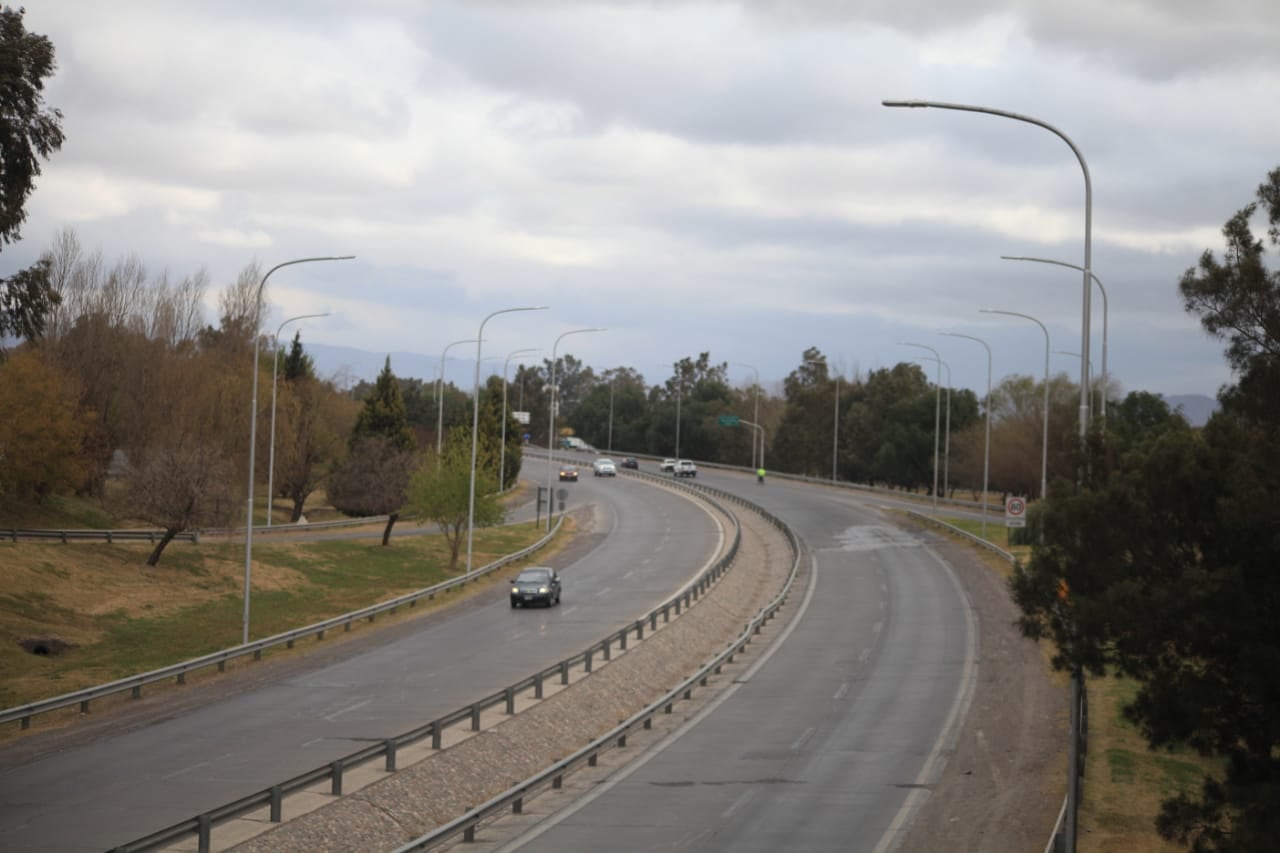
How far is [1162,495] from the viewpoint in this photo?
17.1 m

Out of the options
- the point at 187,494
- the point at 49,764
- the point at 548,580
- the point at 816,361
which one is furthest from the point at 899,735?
the point at 816,361

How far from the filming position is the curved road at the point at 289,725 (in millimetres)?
21375

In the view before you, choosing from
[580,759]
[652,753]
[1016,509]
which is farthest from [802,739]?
[1016,509]

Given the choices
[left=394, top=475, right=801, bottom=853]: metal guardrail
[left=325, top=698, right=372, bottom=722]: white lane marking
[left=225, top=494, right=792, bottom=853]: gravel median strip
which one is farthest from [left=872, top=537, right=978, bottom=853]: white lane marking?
[left=325, top=698, right=372, bottom=722]: white lane marking

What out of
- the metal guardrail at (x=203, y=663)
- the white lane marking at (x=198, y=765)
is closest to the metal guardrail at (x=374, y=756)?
the metal guardrail at (x=203, y=663)

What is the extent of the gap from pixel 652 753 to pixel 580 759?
2.55 metres

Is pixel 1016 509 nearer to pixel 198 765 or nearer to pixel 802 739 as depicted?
pixel 802 739

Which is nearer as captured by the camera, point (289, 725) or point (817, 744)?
point (289, 725)

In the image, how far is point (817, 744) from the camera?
29250 mm

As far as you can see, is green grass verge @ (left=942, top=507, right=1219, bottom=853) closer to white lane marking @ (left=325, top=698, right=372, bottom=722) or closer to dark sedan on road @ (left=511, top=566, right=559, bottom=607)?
white lane marking @ (left=325, top=698, right=372, bottom=722)

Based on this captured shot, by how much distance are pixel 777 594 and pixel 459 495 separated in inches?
677

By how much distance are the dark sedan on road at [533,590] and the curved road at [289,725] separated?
0.58 meters

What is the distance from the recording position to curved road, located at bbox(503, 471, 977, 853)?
21844mm

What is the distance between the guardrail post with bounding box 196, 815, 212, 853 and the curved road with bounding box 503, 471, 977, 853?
5.09m
